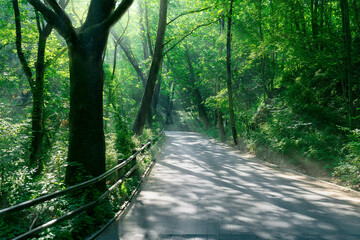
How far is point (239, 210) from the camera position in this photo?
642 centimetres

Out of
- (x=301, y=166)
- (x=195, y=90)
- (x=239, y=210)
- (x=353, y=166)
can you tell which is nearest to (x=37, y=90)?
(x=239, y=210)

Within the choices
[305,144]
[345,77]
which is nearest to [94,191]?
[305,144]

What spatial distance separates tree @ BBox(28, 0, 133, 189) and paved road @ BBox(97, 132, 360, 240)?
1.49 meters

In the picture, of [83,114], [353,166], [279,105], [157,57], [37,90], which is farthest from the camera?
[279,105]

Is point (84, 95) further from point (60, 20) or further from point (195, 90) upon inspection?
point (195, 90)

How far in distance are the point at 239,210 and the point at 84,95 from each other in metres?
4.18

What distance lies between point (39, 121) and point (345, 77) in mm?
12691

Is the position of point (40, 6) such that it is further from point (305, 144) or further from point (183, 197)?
point (305, 144)

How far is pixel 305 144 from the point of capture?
12398 mm

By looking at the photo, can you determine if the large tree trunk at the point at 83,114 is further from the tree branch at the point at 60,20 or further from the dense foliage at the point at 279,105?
the dense foliage at the point at 279,105

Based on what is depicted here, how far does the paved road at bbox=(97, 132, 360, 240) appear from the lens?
506cm

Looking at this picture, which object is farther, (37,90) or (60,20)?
(37,90)

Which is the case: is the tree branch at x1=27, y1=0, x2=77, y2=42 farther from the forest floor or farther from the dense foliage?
the forest floor

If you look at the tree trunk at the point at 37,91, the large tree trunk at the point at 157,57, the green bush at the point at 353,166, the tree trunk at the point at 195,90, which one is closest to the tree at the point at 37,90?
the tree trunk at the point at 37,91
